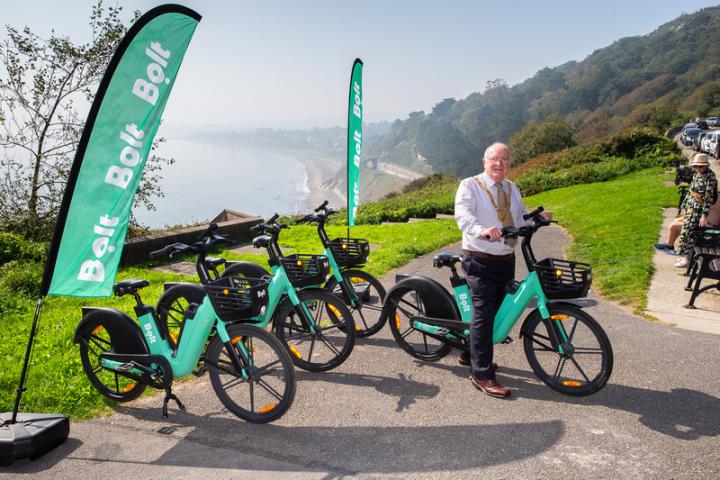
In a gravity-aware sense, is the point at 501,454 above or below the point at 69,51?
below

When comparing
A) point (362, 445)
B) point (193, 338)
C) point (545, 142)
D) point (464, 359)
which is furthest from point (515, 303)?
point (545, 142)

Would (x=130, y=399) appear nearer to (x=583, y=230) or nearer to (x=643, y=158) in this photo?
(x=583, y=230)

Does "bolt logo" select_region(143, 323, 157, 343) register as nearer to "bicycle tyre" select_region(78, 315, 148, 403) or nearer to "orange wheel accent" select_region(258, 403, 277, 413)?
"bicycle tyre" select_region(78, 315, 148, 403)

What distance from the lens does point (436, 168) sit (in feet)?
502

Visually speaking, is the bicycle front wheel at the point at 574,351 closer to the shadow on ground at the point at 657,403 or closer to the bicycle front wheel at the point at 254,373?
the shadow on ground at the point at 657,403

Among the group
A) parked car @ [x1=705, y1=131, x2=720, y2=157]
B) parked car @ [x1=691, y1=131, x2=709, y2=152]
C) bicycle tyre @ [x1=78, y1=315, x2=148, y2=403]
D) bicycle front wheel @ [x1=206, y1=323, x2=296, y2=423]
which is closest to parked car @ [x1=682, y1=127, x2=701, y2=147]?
parked car @ [x1=691, y1=131, x2=709, y2=152]

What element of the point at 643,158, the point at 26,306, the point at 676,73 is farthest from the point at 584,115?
the point at 26,306

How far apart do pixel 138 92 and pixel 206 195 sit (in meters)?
204

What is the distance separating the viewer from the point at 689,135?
114ft

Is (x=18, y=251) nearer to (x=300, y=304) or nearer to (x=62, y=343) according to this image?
(x=62, y=343)

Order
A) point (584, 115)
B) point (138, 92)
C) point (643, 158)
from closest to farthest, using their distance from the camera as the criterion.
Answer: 1. point (138, 92)
2. point (643, 158)
3. point (584, 115)

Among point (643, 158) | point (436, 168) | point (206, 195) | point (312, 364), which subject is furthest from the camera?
point (206, 195)

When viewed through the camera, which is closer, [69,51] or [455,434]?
[455,434]

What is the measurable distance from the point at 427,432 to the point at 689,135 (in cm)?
3859
